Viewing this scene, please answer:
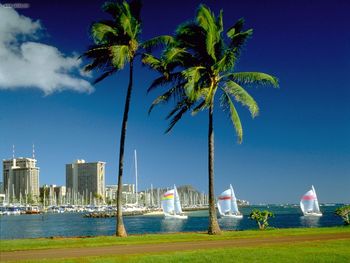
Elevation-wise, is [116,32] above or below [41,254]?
above

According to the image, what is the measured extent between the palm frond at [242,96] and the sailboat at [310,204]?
364 ft

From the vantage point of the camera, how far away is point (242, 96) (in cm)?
3341

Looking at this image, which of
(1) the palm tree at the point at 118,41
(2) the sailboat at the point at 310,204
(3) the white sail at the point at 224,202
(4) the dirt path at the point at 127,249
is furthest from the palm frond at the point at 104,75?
(2) the sailboat at the point at 310,204

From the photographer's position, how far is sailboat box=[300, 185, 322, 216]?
456ft

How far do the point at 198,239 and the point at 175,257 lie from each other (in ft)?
30.2

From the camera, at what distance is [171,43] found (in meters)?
34.2

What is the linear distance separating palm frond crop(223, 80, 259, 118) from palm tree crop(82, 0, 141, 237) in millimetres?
7118

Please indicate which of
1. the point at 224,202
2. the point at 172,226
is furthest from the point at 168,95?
the point at 224,202

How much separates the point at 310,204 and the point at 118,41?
4708 inches

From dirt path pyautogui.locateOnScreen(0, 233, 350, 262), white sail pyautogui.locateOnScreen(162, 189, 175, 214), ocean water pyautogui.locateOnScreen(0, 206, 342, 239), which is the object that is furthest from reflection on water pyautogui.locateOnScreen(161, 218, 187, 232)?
dirt path pyautogui.locateOnScreen(0, 233, 350, 262)

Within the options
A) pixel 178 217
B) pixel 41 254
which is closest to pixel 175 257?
pixel 41 254

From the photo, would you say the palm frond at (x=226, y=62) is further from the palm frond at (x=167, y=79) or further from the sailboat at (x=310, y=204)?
the sailboat at (x=310, y=204)

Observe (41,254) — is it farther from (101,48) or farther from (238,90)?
(238,90)

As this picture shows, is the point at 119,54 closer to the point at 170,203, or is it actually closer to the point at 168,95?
the point at 168,95
